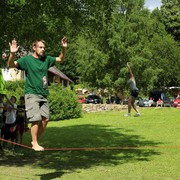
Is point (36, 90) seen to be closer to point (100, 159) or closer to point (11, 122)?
point (100, 159)

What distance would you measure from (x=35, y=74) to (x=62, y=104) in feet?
58.1

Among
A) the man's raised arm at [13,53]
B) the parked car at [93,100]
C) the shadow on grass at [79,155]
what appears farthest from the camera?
the parked car at [93,100]

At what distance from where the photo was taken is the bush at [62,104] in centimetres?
2397

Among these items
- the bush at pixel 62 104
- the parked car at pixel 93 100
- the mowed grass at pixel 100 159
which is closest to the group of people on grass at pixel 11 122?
the mowed grass at pixel 100 159

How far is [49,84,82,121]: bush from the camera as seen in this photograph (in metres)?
24.0

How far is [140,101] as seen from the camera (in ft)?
145

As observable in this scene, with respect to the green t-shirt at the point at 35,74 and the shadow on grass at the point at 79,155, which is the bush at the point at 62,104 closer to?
the shadow on grass at the point at 79,155

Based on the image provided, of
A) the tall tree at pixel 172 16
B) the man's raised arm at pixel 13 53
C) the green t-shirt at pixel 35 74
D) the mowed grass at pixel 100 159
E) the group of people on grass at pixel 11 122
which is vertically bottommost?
the mowed grass at pixel 100 159

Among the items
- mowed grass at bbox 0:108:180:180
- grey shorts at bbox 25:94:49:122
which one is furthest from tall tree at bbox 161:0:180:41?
grey shorts at bbox 25:94:49:122

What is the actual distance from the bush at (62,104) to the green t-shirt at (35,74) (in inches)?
Answer: 667

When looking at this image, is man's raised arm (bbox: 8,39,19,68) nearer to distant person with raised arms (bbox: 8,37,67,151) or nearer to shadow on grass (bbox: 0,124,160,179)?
distant person with raised arms (bbox: 8,37,67,151)

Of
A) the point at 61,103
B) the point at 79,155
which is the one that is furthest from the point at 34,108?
the point at 61,103

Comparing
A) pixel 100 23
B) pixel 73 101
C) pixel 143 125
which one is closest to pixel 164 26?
pixel 73 101

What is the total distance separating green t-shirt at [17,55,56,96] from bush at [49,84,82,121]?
17.0 m
